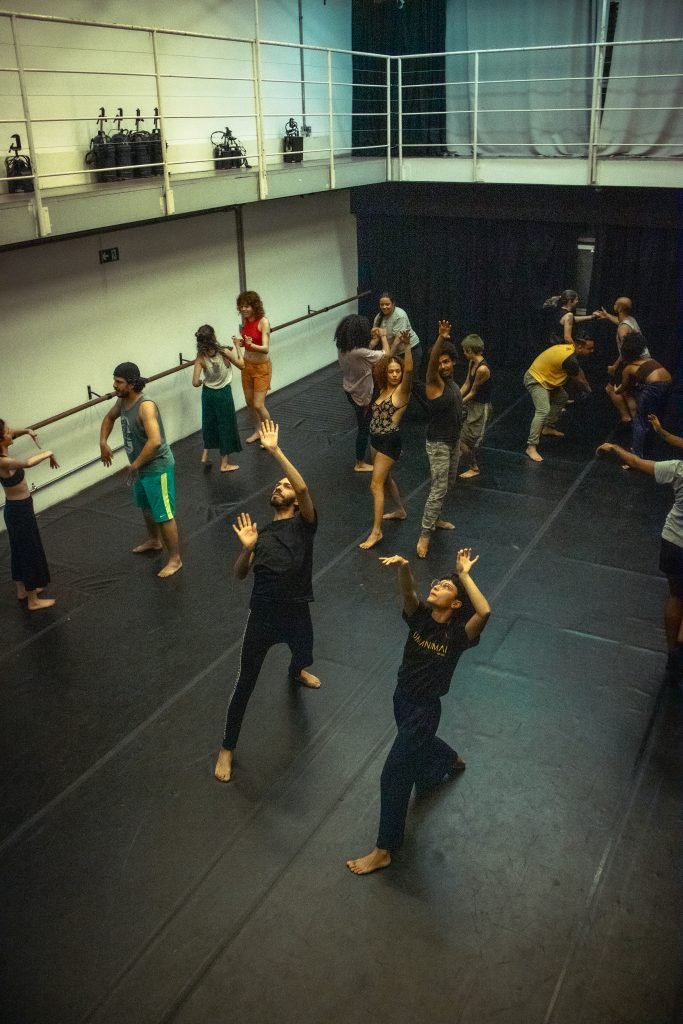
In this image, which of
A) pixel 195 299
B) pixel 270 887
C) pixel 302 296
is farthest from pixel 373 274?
pixel 270 887

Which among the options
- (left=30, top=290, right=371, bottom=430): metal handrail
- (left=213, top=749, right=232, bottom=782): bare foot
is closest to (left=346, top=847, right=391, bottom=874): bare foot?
(left=213, top=749, right=232, bottom=782): bare foot

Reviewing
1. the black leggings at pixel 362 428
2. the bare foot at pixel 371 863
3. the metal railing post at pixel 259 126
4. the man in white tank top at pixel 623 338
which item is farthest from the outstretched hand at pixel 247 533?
the metal railing post at pixel 259 126

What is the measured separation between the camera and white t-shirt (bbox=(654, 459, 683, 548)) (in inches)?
184

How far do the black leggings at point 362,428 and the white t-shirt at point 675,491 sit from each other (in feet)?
11.1

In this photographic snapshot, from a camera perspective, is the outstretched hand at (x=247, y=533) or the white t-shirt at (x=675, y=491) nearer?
the outstretched hand at (x=247, y=533)

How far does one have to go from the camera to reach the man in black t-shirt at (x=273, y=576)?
4219 millimetres

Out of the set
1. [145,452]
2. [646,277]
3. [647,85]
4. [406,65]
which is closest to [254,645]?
[145,452]

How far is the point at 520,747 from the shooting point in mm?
4500

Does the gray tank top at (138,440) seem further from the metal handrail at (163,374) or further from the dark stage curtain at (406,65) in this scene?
the dark stage curtain at (406,65)

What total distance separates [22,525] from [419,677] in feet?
10.3

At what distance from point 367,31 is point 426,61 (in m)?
0.84

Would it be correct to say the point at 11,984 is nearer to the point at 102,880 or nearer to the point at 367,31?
the point at 102,880

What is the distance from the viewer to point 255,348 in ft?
26.0

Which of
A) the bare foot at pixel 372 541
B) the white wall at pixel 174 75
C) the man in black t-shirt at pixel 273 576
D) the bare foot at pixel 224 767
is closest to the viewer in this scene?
the man in black t-shirt at pixel 273 576
